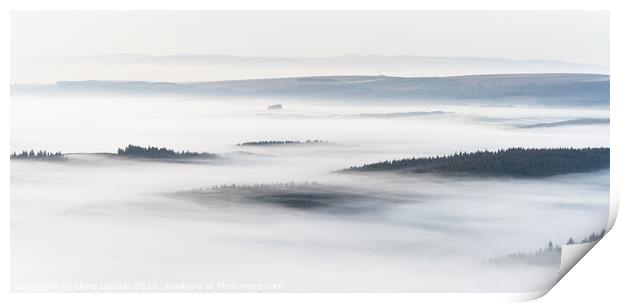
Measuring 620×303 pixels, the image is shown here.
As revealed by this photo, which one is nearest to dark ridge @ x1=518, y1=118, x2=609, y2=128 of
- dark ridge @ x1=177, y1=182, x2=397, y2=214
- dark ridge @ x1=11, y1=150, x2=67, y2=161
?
dark ridge @ x1=177, y1=182, x2=397, y2=214

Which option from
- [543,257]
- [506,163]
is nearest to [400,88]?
[506,163]

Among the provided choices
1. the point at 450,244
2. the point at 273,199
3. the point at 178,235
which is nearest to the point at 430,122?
the point at 450,244

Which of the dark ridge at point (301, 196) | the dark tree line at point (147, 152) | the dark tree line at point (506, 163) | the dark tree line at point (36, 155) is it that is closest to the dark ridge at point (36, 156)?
the dark tree line at point (36, 155)

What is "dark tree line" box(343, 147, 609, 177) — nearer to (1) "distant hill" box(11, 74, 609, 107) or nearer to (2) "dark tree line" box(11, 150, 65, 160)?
(1) "distant hill" box(11, 74, 609, 107)

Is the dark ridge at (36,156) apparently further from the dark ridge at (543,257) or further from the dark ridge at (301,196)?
the dark ridge at (543,257)

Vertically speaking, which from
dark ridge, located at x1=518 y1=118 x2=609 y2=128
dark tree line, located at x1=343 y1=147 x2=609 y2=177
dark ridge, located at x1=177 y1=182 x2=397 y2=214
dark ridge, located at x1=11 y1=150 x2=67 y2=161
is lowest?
dark ridge, located at x1=177 y1=182 x2=397 y2=214

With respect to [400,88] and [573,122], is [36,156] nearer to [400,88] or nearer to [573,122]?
[400,88]

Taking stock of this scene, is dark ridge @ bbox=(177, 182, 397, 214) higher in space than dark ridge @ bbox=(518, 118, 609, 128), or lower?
lower
